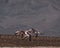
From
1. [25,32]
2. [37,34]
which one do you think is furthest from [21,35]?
[37,34]

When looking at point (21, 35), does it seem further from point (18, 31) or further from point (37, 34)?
point (37, 34)

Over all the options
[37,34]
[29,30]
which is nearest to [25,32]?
[29,30]

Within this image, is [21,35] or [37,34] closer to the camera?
[21,35]

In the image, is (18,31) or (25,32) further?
(18,31)

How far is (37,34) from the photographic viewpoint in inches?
2044

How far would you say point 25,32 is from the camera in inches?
1778

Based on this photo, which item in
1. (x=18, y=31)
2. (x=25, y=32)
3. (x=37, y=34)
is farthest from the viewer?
(x=37, y=34)

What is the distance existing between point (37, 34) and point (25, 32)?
725 cm

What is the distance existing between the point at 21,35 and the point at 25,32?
4.79 feet

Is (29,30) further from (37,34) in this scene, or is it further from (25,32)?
(37,34)

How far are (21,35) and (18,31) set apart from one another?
2785mm

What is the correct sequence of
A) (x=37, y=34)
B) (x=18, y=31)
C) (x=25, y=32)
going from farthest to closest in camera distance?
1. (x=37, y=34)
2. (x=18, y=31)
3. (x=25, y=32)

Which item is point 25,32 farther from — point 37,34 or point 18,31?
point 37,34

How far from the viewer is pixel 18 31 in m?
48.8
